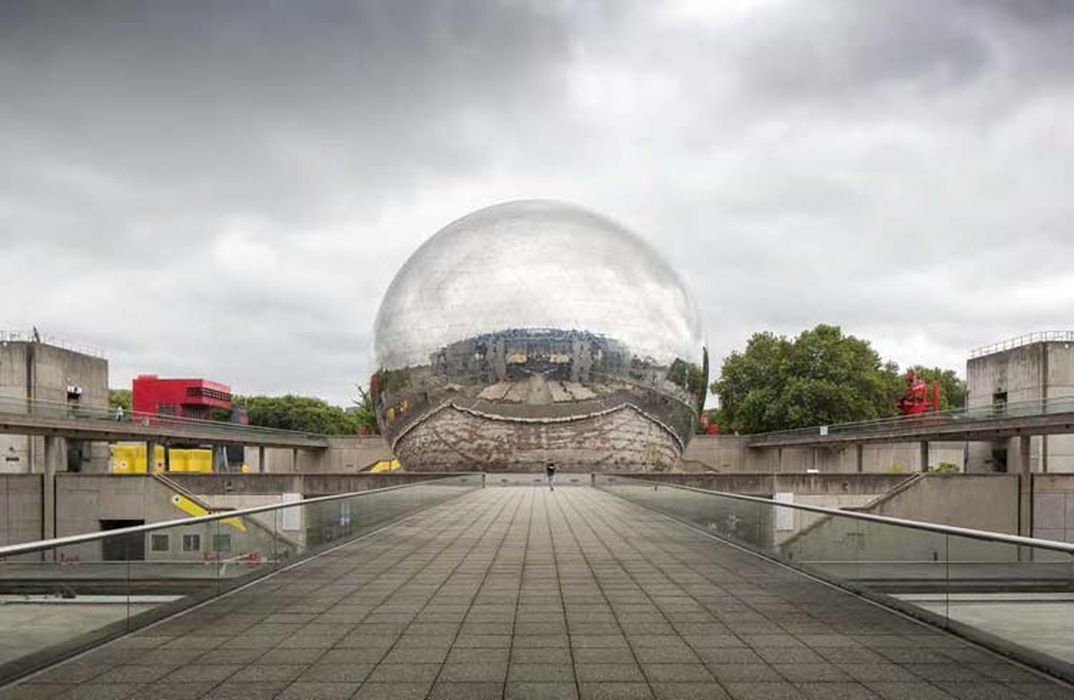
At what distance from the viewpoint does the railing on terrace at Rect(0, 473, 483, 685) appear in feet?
19.5

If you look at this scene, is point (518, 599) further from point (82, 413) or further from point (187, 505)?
point (82, 413)

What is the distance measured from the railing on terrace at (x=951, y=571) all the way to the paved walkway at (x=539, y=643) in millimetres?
246

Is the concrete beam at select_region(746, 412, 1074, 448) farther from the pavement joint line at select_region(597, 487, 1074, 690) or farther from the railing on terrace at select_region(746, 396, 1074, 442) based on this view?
the pavement joint line at select_region(597, 487, 1074, 690)

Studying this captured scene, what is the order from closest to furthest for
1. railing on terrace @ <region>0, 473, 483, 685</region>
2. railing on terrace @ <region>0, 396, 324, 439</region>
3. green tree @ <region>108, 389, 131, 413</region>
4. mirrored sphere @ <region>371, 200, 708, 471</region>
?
railing on terrace @ <region>0, 473, 483, 685</region>, railing on terrace @ <region>0, 396, 324, 439</region>, mirrored sphere @ <region>371, 200, 708, 471</region>, green tree @ <region>108, 389, 131, 413</region>

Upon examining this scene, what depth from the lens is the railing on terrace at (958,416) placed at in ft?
104

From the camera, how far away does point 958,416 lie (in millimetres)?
36312

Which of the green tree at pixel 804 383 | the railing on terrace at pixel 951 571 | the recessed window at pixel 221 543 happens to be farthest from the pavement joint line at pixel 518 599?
the green tree at pixel 804 383

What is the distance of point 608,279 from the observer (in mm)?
39156

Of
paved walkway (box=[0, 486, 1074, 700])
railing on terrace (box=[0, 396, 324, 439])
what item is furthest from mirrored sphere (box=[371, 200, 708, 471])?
paved walkway (box=[0, 486, 1074, 700])

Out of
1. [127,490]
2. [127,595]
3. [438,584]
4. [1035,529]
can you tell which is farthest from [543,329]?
[127,595]

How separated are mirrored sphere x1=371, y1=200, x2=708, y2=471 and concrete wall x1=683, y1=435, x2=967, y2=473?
591 inches

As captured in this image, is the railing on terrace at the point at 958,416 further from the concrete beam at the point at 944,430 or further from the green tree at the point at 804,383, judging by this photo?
the green tree at the point at 804,383

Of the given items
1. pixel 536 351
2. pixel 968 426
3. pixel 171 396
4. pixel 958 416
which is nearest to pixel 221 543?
pixel 536 351

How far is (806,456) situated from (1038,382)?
53.4ft
